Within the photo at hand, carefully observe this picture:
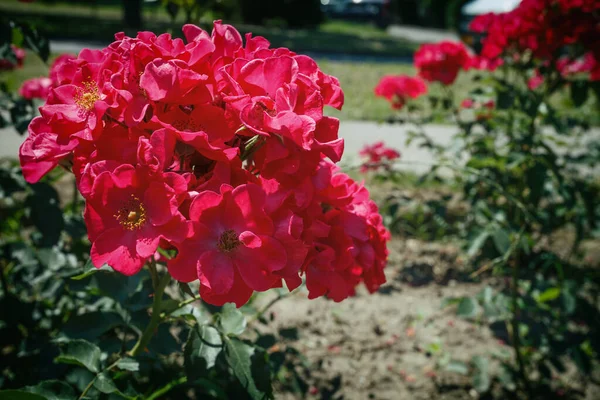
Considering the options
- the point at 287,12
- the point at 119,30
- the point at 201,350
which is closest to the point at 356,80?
the point at 119,30

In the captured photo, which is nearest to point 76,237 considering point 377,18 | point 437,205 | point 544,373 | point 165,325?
point 165,325

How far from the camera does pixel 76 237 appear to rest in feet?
5.13

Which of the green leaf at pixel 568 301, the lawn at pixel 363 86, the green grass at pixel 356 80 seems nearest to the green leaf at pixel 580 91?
the green leaf at pixel 568 301

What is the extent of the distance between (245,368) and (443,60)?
2.52 m

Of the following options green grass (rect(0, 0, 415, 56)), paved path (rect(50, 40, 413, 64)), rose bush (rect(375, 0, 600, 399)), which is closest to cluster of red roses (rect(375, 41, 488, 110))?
rose bush (rect(375, 0, 600, 399))

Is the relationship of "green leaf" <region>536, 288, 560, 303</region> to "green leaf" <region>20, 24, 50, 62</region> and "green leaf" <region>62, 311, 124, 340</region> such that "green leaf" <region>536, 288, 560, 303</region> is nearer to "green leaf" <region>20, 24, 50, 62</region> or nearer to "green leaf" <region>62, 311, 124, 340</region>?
"green leaf" <region>62, 311, 124, 340</region>

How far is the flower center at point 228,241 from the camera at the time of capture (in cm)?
77

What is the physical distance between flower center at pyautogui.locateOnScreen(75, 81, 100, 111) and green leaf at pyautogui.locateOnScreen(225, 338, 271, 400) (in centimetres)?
55

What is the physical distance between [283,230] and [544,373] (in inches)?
68.9

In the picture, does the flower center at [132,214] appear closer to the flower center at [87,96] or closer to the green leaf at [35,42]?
the flower center at [87,96]

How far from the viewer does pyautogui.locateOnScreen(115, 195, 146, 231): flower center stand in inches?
28.9

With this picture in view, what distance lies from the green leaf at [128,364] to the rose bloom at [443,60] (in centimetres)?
256

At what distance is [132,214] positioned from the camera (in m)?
0.73

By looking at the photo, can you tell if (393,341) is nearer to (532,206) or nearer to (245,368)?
(532,206)
